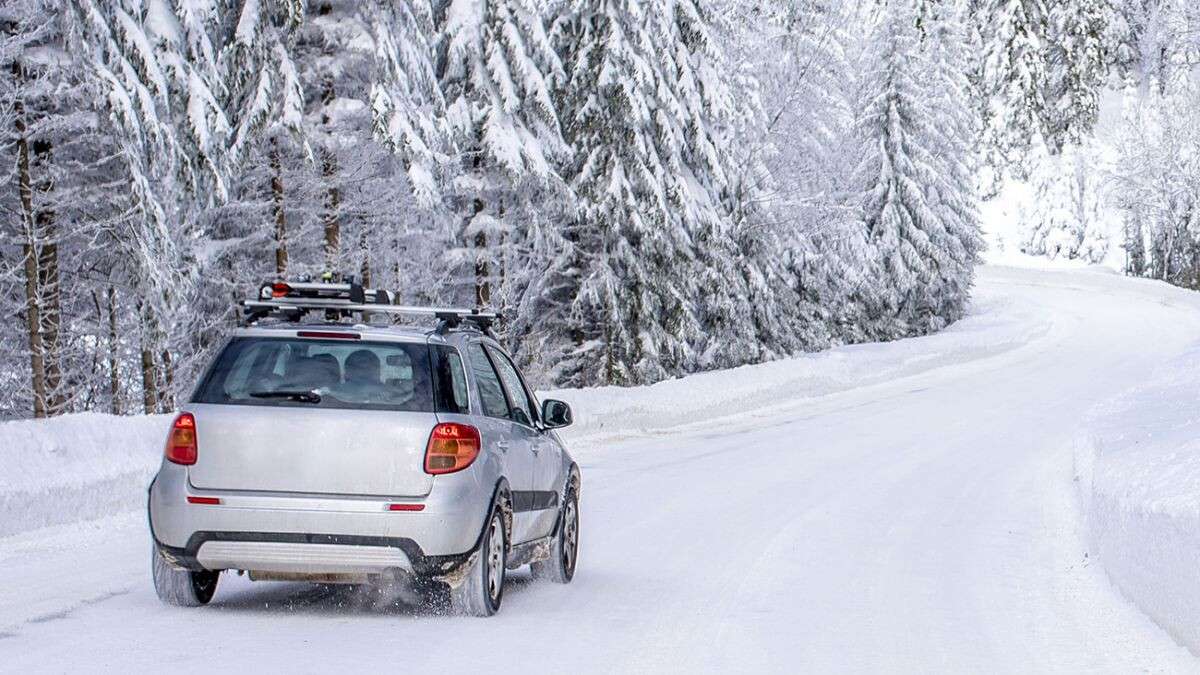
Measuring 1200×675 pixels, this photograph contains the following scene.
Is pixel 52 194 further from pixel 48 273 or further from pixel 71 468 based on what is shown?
pixel 71 468

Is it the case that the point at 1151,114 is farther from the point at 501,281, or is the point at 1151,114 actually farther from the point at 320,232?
the point at 320,232

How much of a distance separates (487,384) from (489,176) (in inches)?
896

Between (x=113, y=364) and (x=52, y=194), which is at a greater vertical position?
(x=52, y=194)

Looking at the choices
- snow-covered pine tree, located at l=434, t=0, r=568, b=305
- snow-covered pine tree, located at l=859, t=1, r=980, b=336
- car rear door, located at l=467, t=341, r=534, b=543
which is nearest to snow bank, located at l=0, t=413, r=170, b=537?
car rear door, located at l=467, t=341, r=534, b=543

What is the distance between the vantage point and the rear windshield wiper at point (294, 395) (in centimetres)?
791

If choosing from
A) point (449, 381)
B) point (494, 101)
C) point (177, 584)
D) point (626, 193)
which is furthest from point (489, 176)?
point (177, 584)

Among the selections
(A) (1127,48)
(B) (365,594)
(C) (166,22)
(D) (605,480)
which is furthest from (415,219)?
(A) (1127,48)

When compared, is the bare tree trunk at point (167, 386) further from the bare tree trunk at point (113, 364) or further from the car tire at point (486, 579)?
the car tire at point (486, 579)

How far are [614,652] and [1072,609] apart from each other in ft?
11.6

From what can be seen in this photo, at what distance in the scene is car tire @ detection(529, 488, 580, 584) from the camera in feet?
32.4

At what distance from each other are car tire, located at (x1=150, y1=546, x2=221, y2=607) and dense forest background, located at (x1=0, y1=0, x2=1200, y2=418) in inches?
504

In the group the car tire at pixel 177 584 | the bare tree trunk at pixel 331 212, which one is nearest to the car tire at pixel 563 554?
the car tire at pixel 177 584

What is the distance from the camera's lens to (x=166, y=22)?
69.1 ft

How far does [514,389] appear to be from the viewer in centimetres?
1015
